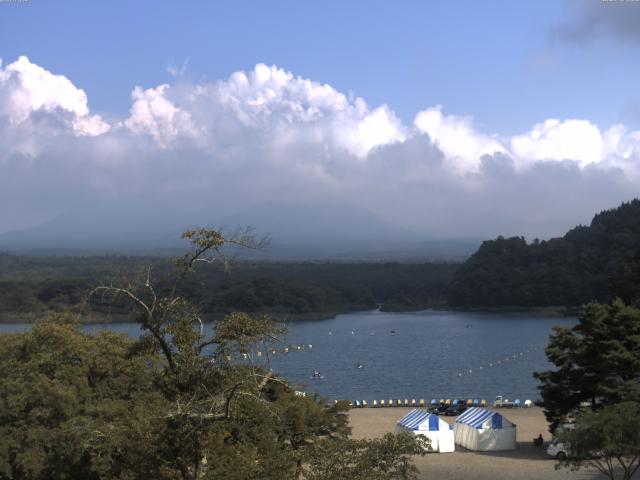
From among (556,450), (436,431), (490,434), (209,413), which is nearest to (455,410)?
(490,434)

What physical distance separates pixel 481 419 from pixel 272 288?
156 ft

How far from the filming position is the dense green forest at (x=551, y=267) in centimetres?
6365

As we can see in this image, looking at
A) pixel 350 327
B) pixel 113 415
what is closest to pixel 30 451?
pixel 113 415

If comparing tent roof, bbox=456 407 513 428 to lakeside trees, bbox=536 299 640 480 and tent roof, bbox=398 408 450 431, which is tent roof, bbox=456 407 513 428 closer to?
tent roof, bbox=398 408 450 431

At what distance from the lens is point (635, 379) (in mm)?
14688

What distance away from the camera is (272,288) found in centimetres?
6316

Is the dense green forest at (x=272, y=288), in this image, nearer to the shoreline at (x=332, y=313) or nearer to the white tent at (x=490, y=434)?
the shoreline at (x=332, y=313)

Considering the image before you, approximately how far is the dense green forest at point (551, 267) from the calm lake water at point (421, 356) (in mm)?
3516

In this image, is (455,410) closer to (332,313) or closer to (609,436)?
(609,436)

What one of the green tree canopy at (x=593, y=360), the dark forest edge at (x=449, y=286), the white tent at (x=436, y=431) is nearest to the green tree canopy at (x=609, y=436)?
the green tree canopy at (x=593, y=360)

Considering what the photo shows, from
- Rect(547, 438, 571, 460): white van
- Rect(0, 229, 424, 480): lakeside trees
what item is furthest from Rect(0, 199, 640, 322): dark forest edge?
Rect(0, 229, 424, 480): lakeside trees

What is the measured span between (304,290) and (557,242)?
2422 cm

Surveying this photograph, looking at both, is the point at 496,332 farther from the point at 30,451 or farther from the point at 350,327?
the point at 30,451

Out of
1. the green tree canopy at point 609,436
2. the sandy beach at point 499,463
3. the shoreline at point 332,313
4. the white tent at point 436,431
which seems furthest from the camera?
the shoreline at point 332,313
